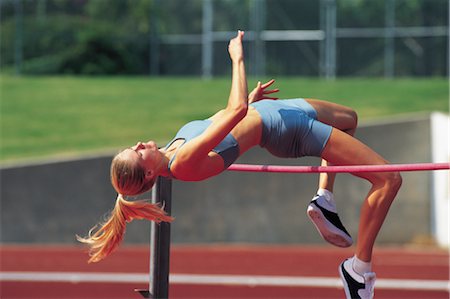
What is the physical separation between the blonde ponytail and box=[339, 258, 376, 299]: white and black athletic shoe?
882 mm

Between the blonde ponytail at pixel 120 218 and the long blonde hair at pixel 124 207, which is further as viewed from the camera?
the blonde ponytail at pixel 120 218

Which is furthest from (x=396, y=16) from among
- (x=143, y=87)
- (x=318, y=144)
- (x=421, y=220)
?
(x=318, y=144)

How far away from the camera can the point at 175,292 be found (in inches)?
370

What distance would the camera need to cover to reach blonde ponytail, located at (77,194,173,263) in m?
4.59

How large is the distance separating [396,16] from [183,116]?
4282 millimetres

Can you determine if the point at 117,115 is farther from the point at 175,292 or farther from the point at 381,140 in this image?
the point at 175,292

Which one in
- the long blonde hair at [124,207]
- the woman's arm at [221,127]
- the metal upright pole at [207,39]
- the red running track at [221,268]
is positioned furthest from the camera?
the metal upright pole at [207,39]

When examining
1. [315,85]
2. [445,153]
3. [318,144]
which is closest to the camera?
[318,144]

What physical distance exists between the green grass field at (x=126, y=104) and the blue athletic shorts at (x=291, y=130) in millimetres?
8769

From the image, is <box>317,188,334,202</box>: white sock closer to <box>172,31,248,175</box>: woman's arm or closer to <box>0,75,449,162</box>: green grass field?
<box>172,31,248,175</box>: woman's arm

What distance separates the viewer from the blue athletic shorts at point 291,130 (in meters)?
4.62

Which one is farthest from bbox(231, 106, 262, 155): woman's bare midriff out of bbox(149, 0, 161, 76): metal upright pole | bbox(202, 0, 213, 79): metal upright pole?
bbox(149, 0, 161, 76): metal upright pole

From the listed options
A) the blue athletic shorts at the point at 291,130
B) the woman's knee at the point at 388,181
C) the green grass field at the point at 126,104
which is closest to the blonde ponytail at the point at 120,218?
the blue athletic shorts at the point at 291,130

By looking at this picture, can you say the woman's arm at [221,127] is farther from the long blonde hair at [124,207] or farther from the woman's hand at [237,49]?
the long blonde hair at [124,207]
